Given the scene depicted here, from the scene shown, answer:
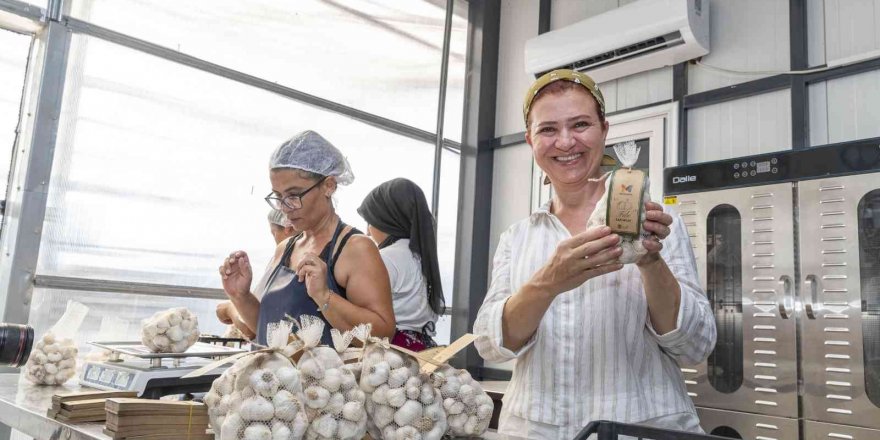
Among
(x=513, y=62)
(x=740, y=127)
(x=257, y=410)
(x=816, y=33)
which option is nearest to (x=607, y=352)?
(x=257, y=410)

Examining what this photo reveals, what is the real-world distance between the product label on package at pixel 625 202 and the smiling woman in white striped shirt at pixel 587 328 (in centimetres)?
15

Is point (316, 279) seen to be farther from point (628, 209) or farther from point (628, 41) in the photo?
point (628, 41)

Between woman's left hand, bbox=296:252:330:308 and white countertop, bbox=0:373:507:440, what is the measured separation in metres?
0.53

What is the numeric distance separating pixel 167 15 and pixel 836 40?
3396 mm

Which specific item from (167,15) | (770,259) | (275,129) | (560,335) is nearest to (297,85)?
(275,129)

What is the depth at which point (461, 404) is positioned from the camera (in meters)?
1.08

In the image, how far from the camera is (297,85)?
3.91 m

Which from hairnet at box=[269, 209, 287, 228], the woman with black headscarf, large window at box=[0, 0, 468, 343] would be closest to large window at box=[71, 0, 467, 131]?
large window at box=[0, 0, 468, 343]

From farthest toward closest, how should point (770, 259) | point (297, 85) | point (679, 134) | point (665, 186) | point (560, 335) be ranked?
point (297, 85) < point (679, 134) < point (665, 186) < point (770, 259) < point (560, 335)

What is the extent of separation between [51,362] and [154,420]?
29.0 inches

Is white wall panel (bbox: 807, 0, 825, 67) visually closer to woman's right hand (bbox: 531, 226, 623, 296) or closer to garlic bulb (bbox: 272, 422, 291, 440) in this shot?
woman's right hand (bbox: 531, 226, 623, 296)

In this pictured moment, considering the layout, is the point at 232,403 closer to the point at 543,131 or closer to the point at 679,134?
the point at 543,131

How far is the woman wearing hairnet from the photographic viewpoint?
1.54 meters

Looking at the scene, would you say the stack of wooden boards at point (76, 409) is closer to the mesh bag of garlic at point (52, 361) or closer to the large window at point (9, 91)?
the mesh bag of garlic at point (52, 361)
